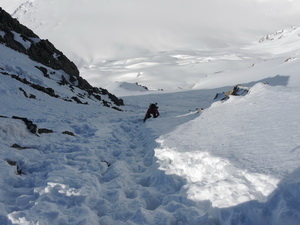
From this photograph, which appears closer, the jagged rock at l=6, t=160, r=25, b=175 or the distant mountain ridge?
the jagged rock at l=6, t=160, r=25, b=175

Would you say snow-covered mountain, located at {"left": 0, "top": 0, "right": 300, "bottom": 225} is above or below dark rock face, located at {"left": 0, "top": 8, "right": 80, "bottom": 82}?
below

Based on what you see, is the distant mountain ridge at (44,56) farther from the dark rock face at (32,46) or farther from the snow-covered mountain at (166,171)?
the snow-covered mountain at (166,171)

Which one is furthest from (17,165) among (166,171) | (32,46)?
(32,46)

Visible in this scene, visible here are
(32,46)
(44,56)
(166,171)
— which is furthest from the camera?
(44,56)

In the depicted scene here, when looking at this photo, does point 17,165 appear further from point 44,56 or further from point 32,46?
point 44,56

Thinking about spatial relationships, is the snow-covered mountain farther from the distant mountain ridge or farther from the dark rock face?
the dark rock face

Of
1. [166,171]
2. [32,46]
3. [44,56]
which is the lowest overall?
[166,171]

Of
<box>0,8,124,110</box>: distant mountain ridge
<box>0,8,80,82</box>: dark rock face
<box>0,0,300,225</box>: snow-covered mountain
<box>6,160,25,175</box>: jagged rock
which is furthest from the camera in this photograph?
<box>0,8,80,82</box>: dark rock face

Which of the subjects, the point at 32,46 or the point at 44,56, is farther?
the point at 44,56

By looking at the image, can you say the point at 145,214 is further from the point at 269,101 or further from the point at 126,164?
the point at 269,101

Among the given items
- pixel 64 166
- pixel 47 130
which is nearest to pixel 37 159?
pixel 64 166

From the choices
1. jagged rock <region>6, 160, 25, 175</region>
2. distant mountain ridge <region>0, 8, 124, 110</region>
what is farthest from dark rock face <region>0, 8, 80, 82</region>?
jagged rock <region>6, 160, 25, 175</region>

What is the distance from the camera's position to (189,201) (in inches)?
237

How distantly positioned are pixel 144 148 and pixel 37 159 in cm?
416
